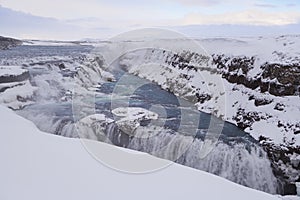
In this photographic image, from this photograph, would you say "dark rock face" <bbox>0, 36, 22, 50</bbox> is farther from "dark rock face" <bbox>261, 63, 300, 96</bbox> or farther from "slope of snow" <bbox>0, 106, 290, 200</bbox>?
"dark rock face" <bbox>261, 63, 300, 96</bbox>

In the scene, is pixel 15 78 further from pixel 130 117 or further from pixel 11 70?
pixel 130 117

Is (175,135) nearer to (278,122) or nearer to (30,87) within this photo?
(278,122)

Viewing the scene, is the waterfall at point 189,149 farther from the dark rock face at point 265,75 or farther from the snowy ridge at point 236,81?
the dark rock face at point 265,75

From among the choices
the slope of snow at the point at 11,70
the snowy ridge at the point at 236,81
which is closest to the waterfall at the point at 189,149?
the snowy ridge at the point at 236,81

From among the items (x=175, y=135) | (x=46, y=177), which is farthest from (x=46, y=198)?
(x=175, y=135)

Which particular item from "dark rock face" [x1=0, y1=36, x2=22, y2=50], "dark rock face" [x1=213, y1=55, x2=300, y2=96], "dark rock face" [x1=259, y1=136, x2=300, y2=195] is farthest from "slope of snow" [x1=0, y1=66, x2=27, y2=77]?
"dark rock face" [x1=259, y1=136, x2=300, y2=195]
